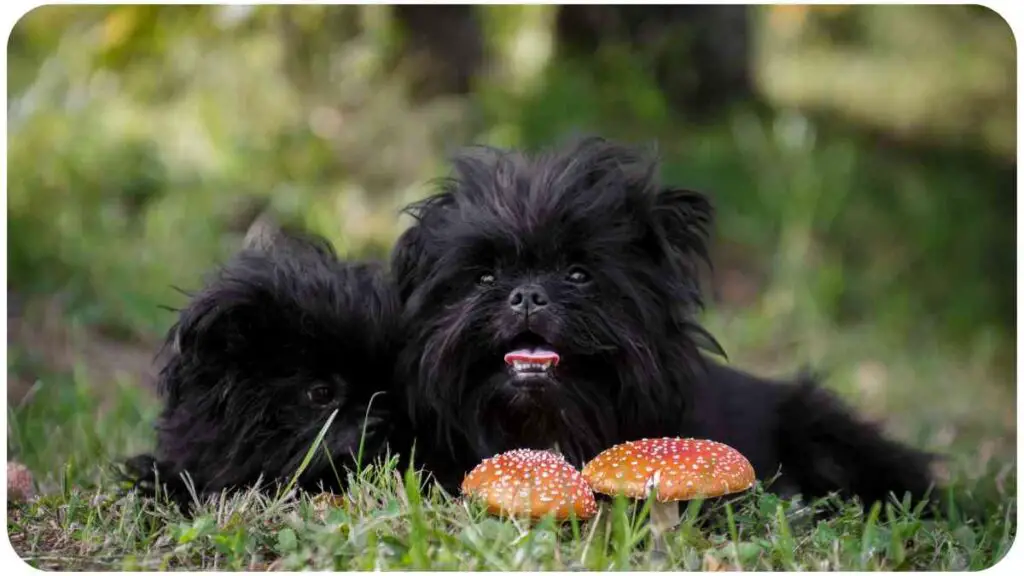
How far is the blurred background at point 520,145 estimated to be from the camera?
7.55 meters

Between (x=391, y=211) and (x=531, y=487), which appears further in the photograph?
(x=391, y=211)

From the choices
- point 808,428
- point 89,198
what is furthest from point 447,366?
point 89,198

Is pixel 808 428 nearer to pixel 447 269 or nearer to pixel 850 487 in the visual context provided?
pixel 850 487

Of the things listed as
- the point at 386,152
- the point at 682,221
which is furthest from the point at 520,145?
the point at 682,221

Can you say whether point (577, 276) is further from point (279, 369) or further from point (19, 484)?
point (19, 484)

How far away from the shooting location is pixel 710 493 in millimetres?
3393

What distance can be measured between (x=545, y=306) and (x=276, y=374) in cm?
105

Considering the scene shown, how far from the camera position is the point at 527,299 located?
3.61 m

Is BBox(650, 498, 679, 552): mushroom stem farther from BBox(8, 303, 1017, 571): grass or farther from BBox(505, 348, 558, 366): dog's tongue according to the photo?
BBox(505, 348, 558, 366): dog's tongue

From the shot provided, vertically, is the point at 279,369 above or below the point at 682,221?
below

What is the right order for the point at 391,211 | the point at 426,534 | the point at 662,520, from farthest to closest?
→ the point at 391,211 < the point at 662,520 < the point at 426,534

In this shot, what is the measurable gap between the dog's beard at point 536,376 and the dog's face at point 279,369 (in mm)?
325

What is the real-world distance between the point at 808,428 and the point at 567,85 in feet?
16.8

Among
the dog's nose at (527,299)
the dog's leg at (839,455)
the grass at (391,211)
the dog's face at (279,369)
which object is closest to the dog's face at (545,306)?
the dog's nose at (527,299)
